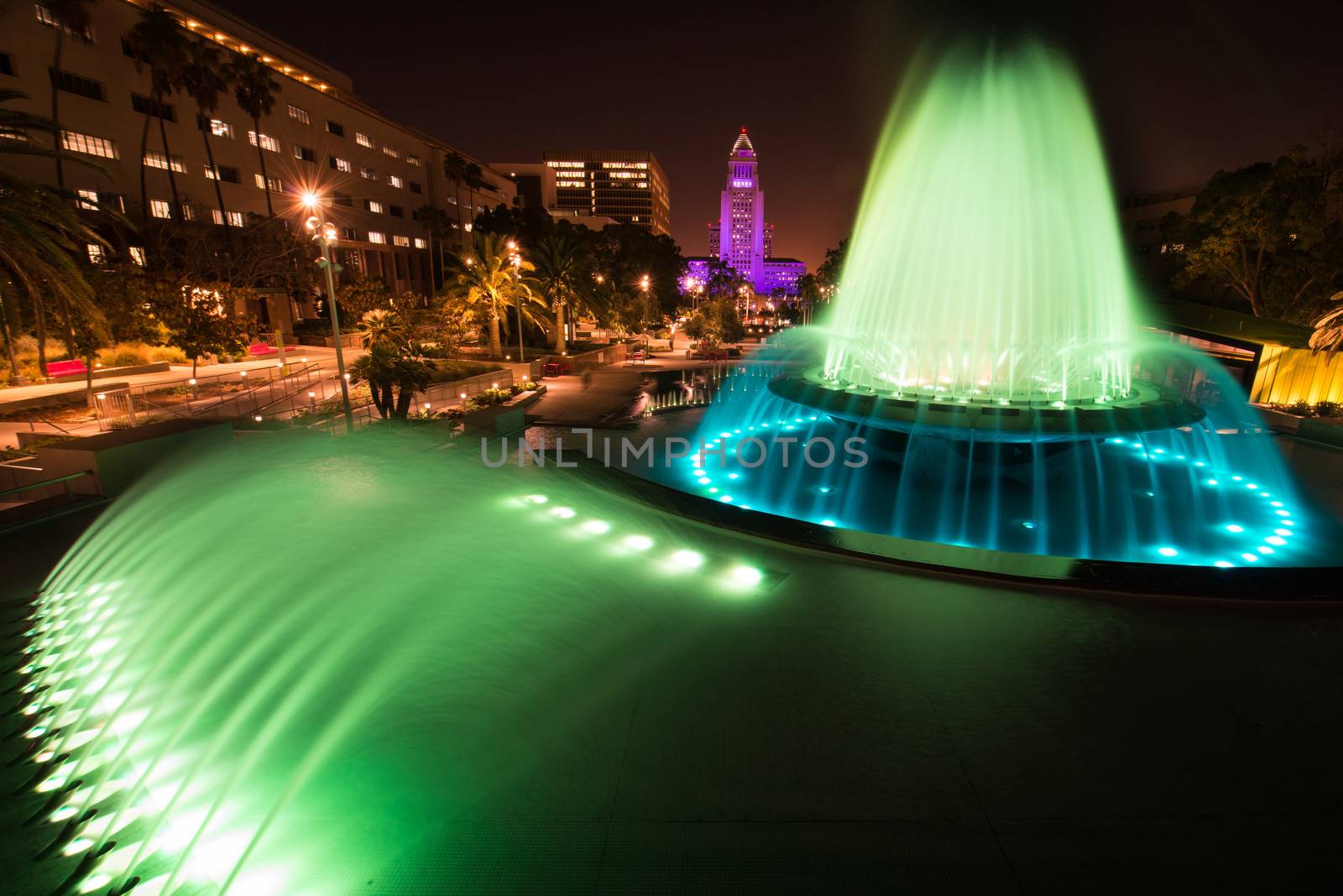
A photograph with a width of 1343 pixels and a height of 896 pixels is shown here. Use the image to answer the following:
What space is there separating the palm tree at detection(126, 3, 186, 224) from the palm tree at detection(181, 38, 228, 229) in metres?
0.83

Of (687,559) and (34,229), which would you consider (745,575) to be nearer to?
(687,559)

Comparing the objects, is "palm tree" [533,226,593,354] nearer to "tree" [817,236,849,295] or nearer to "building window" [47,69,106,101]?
"building window" [47,69,106,101]

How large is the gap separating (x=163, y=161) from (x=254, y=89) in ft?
36.4

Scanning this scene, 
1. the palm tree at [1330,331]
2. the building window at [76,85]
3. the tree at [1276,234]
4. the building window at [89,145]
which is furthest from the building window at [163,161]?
the tree at [1276,234]

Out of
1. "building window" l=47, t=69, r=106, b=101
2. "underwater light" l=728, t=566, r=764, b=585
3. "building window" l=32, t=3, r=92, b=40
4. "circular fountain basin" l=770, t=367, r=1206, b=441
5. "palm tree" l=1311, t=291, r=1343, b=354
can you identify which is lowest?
"underwater light" l=728, t=566, r=764, b=585

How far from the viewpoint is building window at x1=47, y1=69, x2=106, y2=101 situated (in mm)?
34875

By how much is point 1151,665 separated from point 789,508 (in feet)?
22.8

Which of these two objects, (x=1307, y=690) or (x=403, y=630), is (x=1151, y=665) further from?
(x=403, y=630)

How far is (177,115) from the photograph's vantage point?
4269 centimetres

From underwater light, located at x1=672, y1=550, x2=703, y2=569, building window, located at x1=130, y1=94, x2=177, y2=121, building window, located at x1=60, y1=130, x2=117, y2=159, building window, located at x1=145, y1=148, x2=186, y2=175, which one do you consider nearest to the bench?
building window, located at x1=60, y1=130, x2=117, y2=159

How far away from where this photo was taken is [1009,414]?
461 inches

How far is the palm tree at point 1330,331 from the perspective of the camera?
2109 centimetres

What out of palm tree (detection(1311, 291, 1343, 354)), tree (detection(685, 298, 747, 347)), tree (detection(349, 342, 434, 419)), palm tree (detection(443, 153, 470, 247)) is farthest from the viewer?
palm tree (detection(443, 153, 470, 247))

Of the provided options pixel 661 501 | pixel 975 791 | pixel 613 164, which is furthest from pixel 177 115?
pixel 613 164
